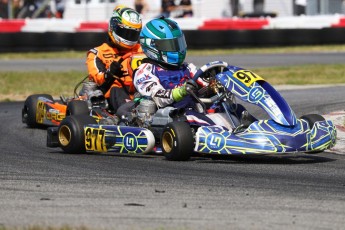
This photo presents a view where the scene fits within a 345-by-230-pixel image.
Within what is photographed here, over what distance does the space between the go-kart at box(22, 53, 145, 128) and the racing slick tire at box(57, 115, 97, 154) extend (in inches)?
13.2

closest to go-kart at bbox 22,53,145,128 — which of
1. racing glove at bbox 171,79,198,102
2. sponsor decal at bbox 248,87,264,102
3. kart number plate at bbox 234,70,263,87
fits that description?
racing glove at bbox 171,79,198,102

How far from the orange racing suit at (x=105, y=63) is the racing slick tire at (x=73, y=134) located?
1188mm

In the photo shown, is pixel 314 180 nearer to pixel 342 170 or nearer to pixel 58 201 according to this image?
pixel 342 170

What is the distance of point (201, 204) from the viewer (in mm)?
6266

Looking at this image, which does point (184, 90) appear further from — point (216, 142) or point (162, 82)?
point (216, 142)

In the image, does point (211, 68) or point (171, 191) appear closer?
point (171, 191)

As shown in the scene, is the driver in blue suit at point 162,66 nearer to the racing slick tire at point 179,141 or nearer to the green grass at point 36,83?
the racing slick tire at point 179,141

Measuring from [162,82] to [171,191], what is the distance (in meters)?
2.66

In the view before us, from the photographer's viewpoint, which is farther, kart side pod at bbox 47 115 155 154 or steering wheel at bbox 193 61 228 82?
kart side pod at bbox 47 115 155 154

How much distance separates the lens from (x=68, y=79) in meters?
18.6

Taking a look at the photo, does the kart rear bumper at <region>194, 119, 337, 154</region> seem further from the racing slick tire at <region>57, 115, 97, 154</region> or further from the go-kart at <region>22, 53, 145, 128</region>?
the go-kart at <region>22, 53, 145, 128</region>

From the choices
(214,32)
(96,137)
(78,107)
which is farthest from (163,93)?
(214,32)

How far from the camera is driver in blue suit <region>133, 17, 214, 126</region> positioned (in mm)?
9203

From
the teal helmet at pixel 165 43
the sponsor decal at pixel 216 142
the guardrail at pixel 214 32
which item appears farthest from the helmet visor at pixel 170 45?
the guardrail at pixel 214 32
